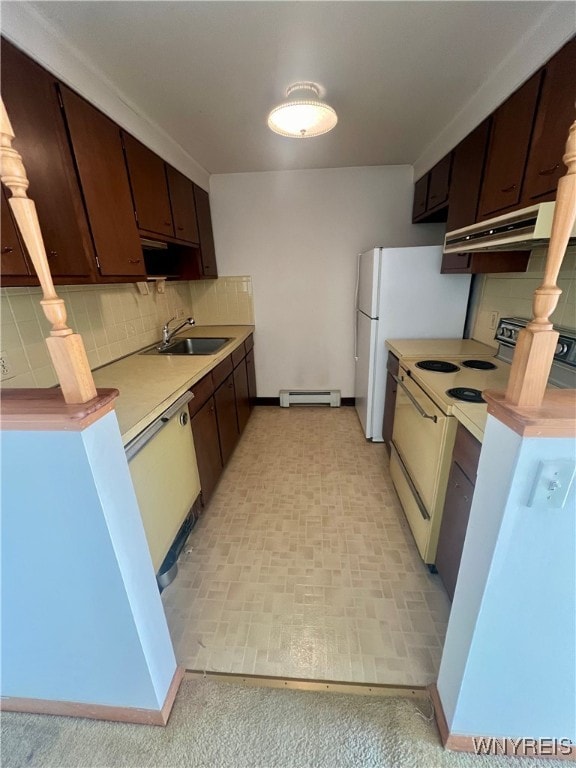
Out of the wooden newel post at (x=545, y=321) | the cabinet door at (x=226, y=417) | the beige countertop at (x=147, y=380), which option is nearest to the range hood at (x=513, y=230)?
the wooden newel post at (x=545, y=321)

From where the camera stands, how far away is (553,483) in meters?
0.64

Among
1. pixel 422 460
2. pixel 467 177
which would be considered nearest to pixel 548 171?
pixel 467 177

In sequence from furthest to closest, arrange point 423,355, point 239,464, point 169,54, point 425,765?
1. point 239,464
2. point 423,355
3. point 169,54
4. point 425,765

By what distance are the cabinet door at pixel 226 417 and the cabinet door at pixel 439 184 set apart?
6.71 feet

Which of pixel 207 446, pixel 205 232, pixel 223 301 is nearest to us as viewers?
pixel 207 446

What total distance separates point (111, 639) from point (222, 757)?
52 centimetres

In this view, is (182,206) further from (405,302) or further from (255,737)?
(255,737)

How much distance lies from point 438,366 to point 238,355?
5.36ft

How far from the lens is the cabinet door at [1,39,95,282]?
1096 mm

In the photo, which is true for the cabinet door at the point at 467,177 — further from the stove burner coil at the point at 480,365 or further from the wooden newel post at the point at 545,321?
the wooden newel post at the point at 545,321

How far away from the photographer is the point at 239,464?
2.50m

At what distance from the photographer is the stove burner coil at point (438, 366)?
1.70 m

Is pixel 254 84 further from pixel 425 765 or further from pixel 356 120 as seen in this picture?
pixel 425 765

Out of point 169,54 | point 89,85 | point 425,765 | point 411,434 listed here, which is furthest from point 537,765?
point 89,85
